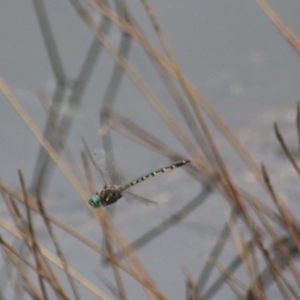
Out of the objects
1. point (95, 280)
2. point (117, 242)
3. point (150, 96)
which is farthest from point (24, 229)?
point (95, 280)

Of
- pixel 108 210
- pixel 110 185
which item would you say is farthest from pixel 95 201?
pixel 108 210

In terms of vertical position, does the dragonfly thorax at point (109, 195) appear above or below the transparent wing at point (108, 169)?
Result: below

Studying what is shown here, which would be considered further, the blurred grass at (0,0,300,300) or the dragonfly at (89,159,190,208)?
the blurred grass at (0,0,300,300)

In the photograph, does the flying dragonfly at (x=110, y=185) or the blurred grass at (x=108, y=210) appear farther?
the blurred grass at (x=108, y=210)

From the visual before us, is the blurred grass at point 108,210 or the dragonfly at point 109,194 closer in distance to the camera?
the dragonfly at point 109,194

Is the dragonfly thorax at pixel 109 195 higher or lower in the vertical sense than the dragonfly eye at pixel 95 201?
lower

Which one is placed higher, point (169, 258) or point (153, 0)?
point (153, 0)

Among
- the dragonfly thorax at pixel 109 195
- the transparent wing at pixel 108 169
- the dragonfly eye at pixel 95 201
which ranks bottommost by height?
the dragonfly thorax at pixel 109 195

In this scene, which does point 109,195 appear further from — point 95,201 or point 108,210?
point 108,210

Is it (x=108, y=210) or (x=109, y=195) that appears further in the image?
(x=108, y=210)

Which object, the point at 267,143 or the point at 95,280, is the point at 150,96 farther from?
the point at 267,143

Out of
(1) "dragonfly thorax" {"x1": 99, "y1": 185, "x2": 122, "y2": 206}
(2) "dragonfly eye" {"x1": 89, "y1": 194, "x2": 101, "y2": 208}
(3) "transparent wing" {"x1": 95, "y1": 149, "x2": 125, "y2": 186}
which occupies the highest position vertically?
(3) "transparent wing" {"x1": 95, "y1": 149, "x2": 125, "y2": 186}
